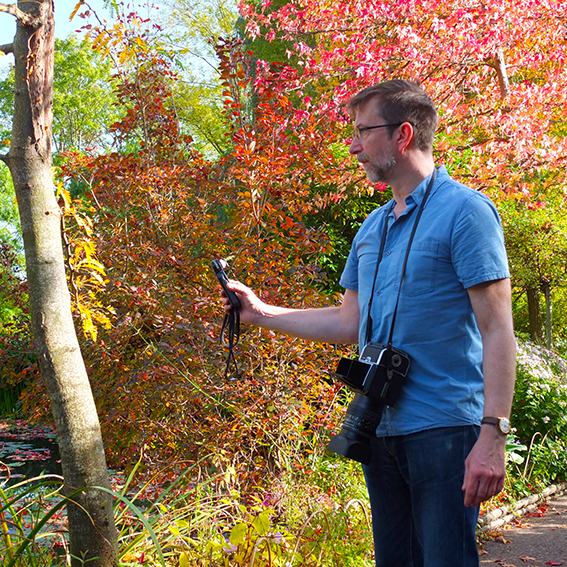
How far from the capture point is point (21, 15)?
2.04m

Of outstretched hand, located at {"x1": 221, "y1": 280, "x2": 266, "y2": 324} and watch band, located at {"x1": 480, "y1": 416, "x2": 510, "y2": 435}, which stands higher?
outstretched hand, located at {"x1": 221, "y1": 280, "x2": 266, "y2": 324}

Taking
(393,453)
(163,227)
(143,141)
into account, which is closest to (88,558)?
(393,453)

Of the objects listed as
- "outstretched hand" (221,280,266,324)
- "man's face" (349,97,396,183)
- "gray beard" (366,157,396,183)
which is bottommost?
"outstretched hand" (221,280,266,324)

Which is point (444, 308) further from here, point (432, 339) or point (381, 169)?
point (381, 169)

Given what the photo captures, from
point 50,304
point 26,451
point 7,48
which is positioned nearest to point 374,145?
point 50,304

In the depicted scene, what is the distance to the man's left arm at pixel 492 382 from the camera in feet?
4.49

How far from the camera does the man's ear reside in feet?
5.40

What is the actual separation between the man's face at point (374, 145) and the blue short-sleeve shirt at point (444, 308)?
170mm

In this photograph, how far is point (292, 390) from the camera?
3516mm

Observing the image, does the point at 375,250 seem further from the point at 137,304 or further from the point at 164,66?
the point at 164,66

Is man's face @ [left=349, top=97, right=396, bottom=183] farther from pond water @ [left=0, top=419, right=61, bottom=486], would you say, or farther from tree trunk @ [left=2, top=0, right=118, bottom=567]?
pond water @ [left=0, top=419, right=61, bottom=486]

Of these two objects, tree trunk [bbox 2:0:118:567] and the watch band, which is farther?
tree trunk [bbox 2:0:118:567]

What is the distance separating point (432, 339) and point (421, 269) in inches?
7.5

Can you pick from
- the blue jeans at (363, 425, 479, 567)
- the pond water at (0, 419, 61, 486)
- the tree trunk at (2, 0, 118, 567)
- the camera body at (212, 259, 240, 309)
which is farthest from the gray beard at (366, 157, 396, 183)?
the pond water at (0, 419, 61, 486)
